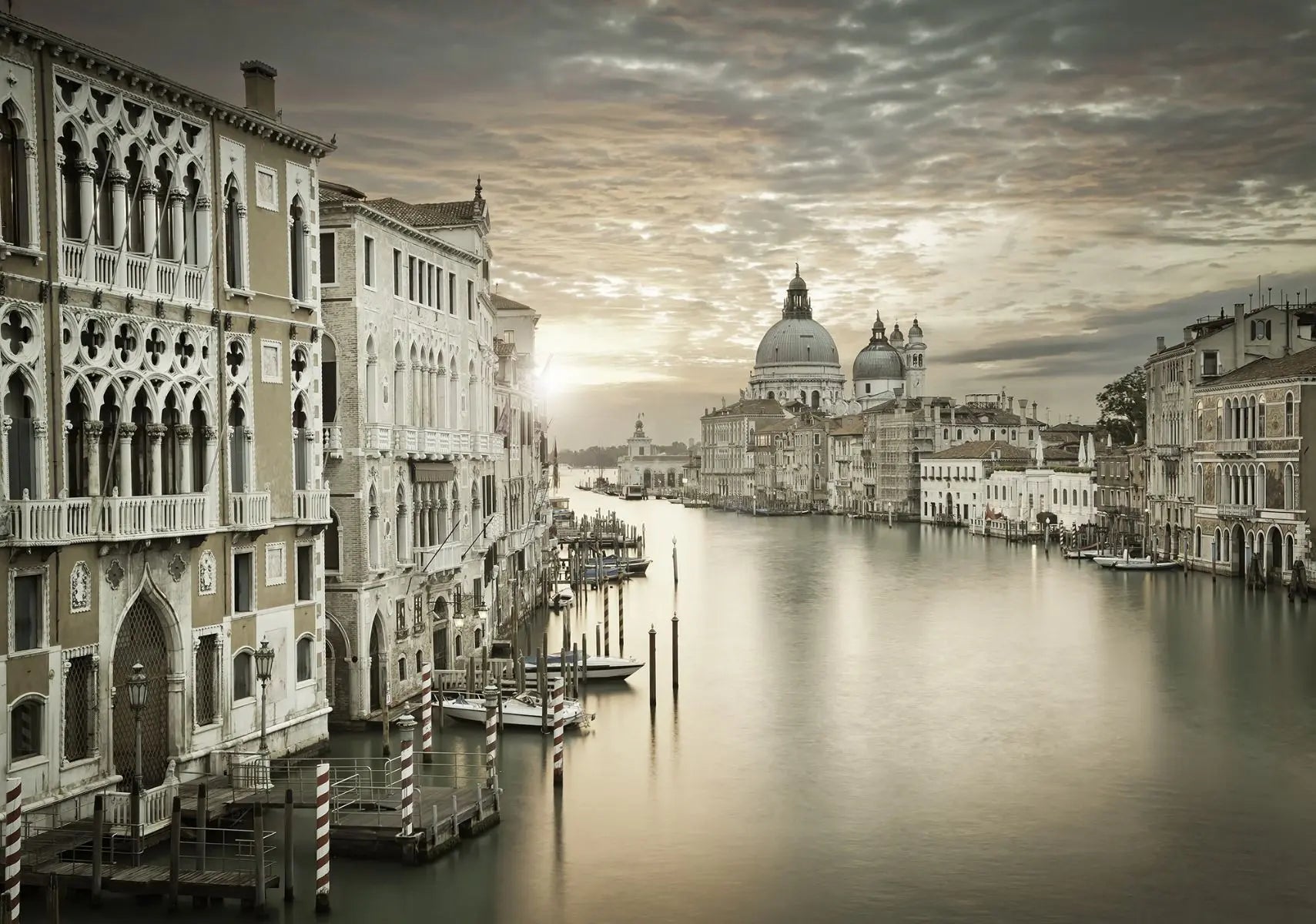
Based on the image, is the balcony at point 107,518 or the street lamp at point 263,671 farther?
the street lamp at point 263,671

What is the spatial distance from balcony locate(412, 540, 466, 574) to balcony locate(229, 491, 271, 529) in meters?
4.95

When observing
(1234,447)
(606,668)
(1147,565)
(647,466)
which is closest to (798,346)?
(647,466)

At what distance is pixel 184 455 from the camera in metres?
13.9

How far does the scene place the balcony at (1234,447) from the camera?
37.5 metres

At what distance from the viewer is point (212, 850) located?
42.3 ft

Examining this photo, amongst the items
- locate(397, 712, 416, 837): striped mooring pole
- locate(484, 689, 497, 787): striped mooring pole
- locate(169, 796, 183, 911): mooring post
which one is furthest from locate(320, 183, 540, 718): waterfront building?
locate(169, 796, 183, 911): mooring post

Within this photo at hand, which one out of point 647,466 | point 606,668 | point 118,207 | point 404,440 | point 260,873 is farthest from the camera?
point 647,466

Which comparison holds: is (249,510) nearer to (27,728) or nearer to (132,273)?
(132,273)

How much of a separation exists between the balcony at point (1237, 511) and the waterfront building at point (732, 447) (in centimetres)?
7050

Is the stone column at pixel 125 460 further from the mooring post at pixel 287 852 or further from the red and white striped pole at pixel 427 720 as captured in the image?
the red and white striped pole at pixel 427 720

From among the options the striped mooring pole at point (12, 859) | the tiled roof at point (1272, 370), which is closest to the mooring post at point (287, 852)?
the striped mooring pole at point (12, 859)

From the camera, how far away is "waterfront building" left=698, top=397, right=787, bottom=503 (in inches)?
4444

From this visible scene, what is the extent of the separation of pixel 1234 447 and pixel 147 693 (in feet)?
Answer: 112

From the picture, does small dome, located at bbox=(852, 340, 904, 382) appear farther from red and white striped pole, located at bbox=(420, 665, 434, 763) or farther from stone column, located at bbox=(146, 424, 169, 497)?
stone column, located at bbox=(146, 424, 169, 497)
